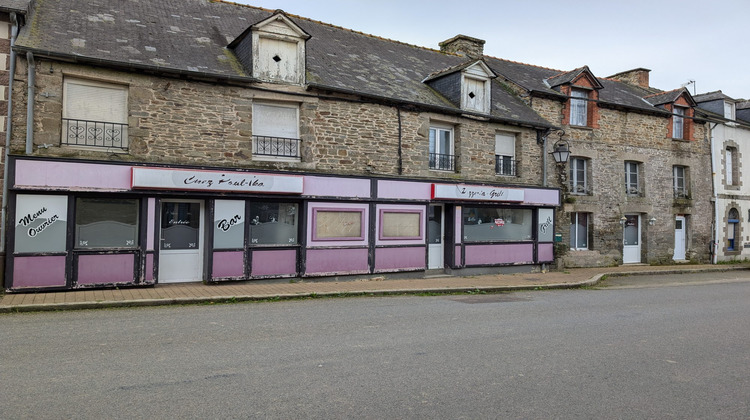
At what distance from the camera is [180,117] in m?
11.1

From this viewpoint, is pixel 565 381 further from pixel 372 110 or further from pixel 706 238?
pixel 706 238

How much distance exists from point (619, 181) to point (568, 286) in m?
6.93

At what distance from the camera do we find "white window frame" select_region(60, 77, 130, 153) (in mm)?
10156

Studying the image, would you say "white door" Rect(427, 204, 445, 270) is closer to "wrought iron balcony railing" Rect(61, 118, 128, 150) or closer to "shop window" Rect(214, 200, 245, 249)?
"shop window" Rect(214, 200, 245, 249)

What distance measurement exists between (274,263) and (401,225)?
A: 3522 mm

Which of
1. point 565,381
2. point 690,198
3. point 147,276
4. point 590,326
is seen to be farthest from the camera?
point 690,198

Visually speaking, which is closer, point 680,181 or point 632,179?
point 632,179

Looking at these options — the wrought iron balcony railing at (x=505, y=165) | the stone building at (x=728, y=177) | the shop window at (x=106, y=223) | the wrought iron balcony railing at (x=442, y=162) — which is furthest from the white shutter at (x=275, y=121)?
the stone building at (x=728, y=177)

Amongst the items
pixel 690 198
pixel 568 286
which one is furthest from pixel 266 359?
pixel 690 198

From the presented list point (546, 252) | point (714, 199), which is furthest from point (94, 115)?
point (714, 199)

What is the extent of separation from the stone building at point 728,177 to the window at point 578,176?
691 centimetres

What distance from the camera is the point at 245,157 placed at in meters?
11.7

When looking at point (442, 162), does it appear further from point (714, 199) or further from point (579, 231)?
point (714, 199)

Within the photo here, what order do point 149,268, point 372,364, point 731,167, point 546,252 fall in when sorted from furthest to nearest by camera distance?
point 731,167 < point 546,252 < point 149,268 < point 372,364
